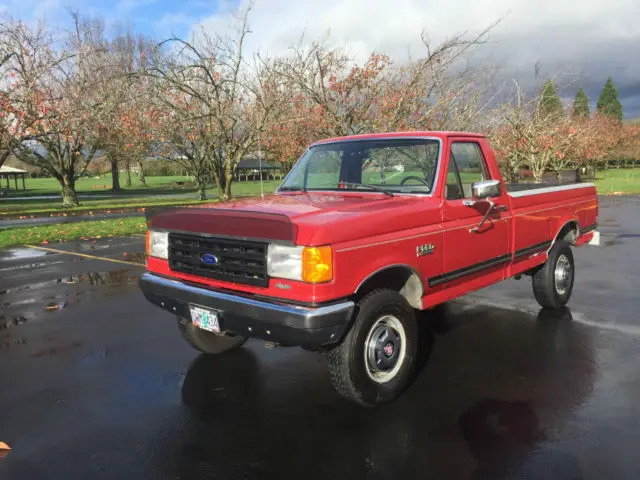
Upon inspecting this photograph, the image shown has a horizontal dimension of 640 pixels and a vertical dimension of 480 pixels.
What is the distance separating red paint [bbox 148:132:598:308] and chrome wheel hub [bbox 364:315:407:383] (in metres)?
0.41

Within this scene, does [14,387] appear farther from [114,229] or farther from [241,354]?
[114,229]

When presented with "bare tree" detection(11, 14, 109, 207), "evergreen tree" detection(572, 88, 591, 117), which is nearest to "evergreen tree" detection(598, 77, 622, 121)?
"evergreen tree" detection(572, 88, 591, 117)

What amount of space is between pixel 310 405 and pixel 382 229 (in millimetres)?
1432

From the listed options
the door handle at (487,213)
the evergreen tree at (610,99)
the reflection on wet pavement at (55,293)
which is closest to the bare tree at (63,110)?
the reflection on wet pavement at (55,293)

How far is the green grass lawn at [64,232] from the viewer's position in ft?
43.6

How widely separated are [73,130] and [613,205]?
21296 mm

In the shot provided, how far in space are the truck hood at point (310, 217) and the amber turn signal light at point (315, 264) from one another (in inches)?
2.4

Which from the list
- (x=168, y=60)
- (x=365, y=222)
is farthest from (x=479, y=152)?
(x=168, y=60)

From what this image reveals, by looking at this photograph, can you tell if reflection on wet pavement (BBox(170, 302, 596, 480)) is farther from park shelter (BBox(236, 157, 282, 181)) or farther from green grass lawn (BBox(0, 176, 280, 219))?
park shelter (BBox(236, 157, 282, 181))

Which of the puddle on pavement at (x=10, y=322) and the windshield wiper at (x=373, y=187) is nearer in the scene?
the windshield wiper at (x=373, y=187)

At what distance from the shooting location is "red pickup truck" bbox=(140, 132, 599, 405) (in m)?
3.57

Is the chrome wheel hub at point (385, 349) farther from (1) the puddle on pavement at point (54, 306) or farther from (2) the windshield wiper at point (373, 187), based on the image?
(1) the puddle on pavement at point (54, 306)

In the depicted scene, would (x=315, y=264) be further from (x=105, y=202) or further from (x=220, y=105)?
(x=105, y=202)

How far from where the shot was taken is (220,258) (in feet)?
13.0
